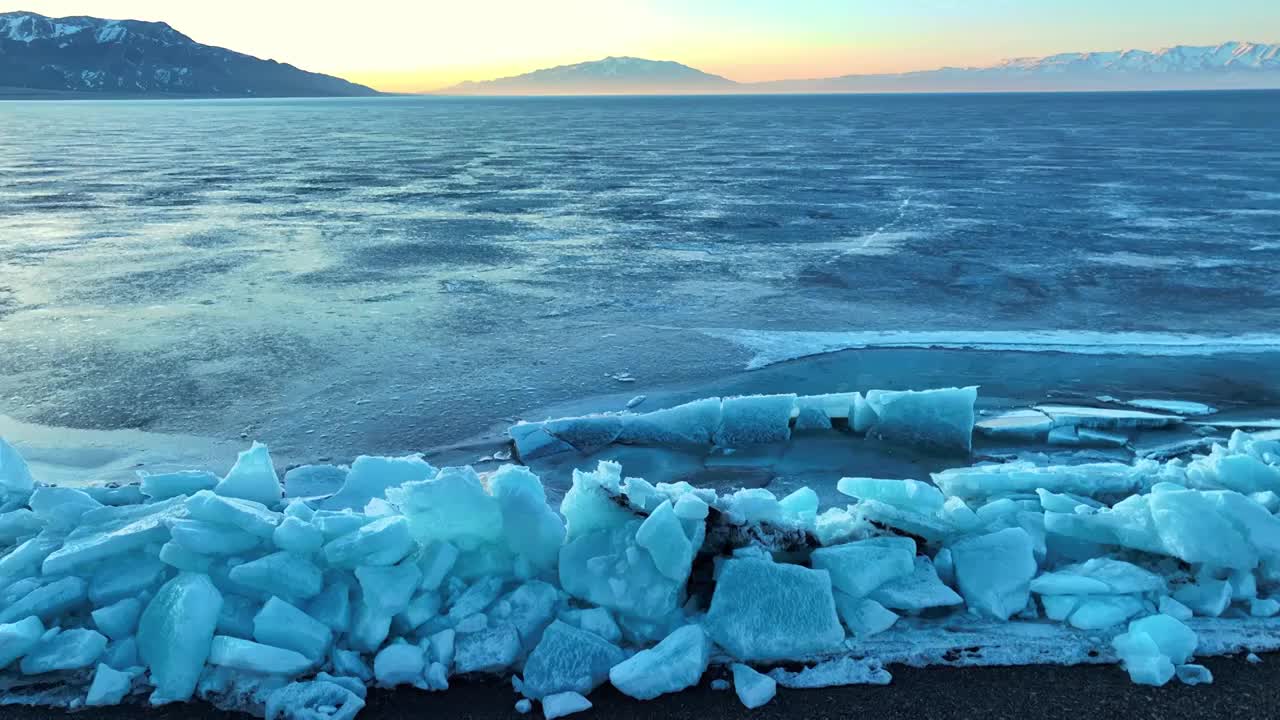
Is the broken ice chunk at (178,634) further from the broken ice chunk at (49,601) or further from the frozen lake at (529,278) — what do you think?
the frozen lake at (529,278)

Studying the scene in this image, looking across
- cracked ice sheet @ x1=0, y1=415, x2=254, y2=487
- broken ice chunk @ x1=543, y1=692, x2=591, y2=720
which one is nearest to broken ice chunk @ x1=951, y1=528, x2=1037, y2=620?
broken ice chunk @ x1=543, y1=692, x2=591, y2=720

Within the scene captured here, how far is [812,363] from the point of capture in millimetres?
6469

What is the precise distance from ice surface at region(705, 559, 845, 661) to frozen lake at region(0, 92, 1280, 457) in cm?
251

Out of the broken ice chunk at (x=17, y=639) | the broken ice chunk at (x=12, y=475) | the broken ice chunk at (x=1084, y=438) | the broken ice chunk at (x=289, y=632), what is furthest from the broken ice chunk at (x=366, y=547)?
the broken ice chunk at (x=1084, y=438)

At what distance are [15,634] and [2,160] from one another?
84.9ft

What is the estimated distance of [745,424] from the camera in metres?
5.24

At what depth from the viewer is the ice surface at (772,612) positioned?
3.07 metres

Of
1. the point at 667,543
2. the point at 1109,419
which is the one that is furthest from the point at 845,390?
the point at 667,543

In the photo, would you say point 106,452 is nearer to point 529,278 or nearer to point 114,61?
point 529,278

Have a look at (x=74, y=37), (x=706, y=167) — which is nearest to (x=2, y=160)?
(x=706, y=167)

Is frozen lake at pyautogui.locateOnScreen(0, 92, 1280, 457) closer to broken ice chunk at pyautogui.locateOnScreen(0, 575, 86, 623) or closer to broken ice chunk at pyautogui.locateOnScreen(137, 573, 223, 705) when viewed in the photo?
broken ice chunk at pyautogui.locateOnScreen(0, 575, 86, 623)

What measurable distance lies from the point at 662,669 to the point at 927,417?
2843 mm

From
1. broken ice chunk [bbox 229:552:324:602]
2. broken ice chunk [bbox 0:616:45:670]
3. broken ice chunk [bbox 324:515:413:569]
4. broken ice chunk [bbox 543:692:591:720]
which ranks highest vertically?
broken ice chunk [bbox 324:515:413:569]

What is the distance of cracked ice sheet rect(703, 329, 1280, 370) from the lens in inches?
263
